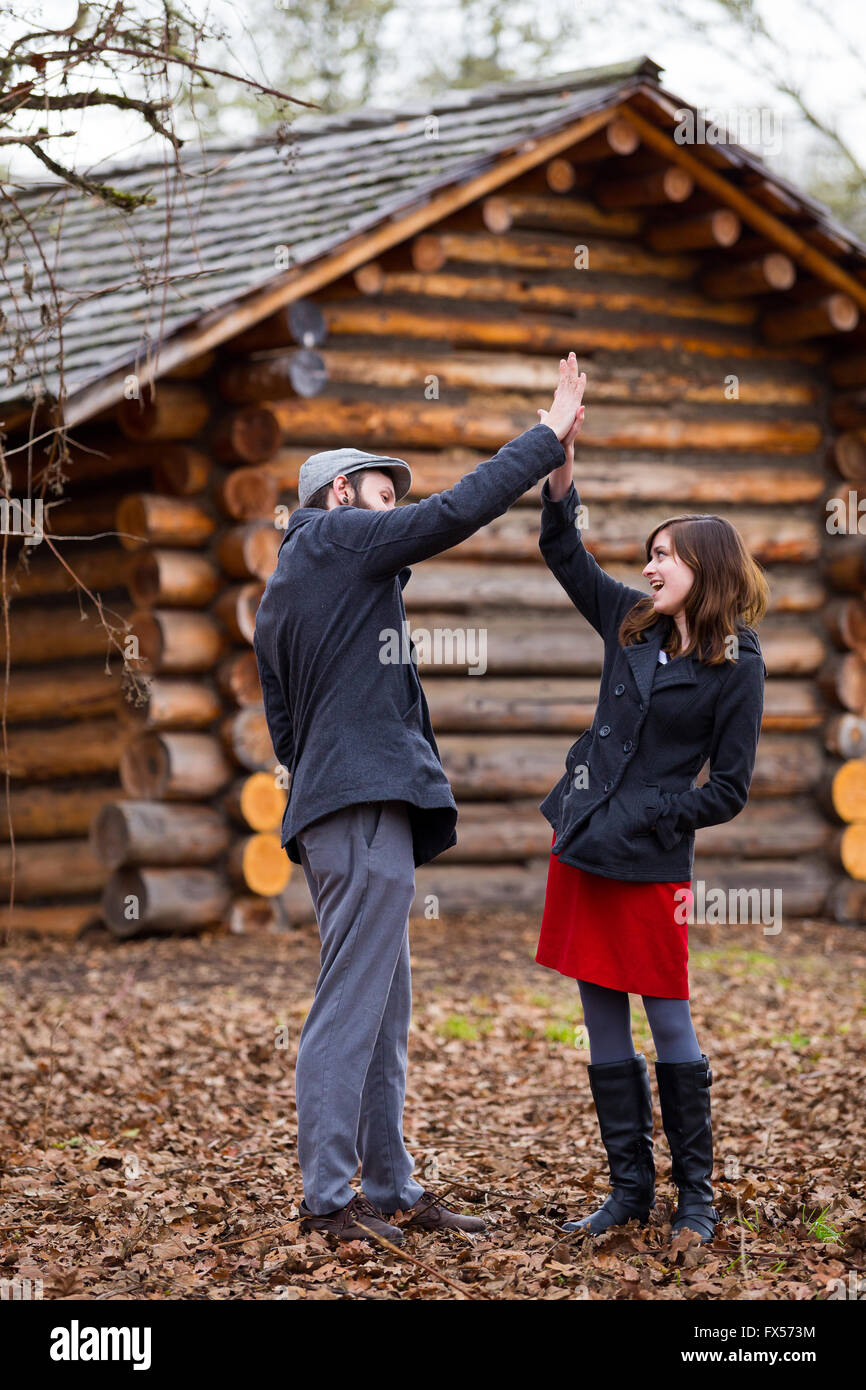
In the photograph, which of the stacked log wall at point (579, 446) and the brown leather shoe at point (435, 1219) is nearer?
the brown leather shoe at point (435, 1219)

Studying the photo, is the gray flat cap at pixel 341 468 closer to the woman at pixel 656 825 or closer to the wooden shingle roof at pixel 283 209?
the woman at pixel 656 825

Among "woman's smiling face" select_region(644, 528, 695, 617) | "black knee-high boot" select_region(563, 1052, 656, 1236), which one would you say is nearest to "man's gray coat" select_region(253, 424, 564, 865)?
"woman's smiling face" select_region(644, 528, 695, 617)

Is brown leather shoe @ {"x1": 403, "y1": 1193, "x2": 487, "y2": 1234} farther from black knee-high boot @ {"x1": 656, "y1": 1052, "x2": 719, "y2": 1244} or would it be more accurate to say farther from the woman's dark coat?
the woman's dark coat

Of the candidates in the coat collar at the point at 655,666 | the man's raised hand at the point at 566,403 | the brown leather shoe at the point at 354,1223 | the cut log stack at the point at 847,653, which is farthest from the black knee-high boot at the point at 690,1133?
the cut log stack at the point at 847,653

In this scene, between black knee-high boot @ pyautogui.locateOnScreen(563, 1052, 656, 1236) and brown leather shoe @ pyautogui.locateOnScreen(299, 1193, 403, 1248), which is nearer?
brown leather shoe @ pyautogui.locateOnScreen(299, 1193, 403, 1248)

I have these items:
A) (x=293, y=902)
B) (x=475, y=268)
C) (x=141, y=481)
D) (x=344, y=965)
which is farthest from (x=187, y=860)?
(x=344, y=965)

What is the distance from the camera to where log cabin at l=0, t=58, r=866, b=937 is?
30.2 ft

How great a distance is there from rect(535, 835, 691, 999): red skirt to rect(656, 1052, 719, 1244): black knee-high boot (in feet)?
0.69

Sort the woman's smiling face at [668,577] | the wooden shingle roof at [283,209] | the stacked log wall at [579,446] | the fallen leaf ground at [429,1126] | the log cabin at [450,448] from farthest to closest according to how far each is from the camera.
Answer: the stacked log wall at [579,446], the log cabin at [450,448], the wooden shingle roof at [283,209], the woman's smiling face at [668,577], the fallen leaf ground at [429,1126]

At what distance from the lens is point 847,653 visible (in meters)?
11.3

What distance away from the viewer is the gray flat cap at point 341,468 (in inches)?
166

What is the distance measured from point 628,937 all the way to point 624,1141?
573 mm

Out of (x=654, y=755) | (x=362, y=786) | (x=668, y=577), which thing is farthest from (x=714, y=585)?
(x=362, y=786)

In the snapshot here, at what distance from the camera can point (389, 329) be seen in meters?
10.0
